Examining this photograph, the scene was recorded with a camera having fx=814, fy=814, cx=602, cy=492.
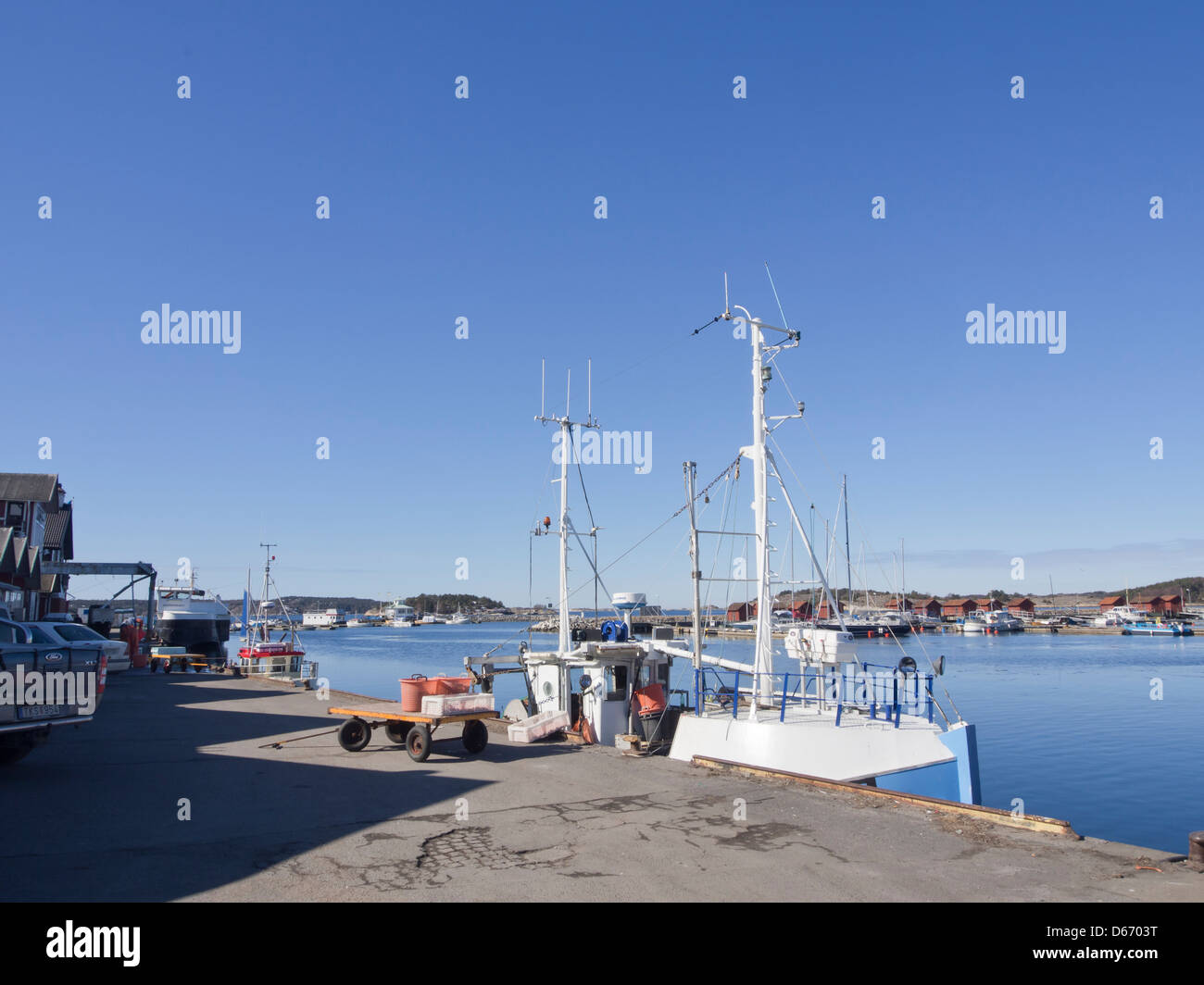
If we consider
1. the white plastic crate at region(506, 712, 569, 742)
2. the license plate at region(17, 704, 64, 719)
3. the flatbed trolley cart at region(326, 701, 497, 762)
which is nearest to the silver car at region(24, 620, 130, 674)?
the license plate at region(17, 704, 64, 719)

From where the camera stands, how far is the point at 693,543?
19016 millimetres

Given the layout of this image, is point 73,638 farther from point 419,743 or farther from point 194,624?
point 194,624

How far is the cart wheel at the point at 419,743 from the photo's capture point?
14.5 m

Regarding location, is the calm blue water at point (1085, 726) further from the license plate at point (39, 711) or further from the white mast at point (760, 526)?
the license plate at point (39, 711)

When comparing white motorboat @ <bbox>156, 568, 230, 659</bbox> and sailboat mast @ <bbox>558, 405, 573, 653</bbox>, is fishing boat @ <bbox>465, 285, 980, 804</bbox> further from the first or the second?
white motorboat @ <bbox>156, 568, 230, 659</bbox>

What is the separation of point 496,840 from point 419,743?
5.72 metres

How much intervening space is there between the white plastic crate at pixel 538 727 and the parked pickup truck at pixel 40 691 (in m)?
8.04

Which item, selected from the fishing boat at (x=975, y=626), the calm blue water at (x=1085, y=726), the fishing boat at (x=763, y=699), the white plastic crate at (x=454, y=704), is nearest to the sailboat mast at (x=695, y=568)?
the fishing boat at (x=763, y=699)

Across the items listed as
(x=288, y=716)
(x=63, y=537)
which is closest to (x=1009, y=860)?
(x=288, y=716)

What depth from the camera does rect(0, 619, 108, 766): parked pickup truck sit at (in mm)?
12070

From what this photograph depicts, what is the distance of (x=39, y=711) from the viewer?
40.7ft

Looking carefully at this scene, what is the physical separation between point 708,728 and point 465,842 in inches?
328

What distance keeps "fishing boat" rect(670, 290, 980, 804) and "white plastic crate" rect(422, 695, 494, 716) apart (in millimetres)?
4076
